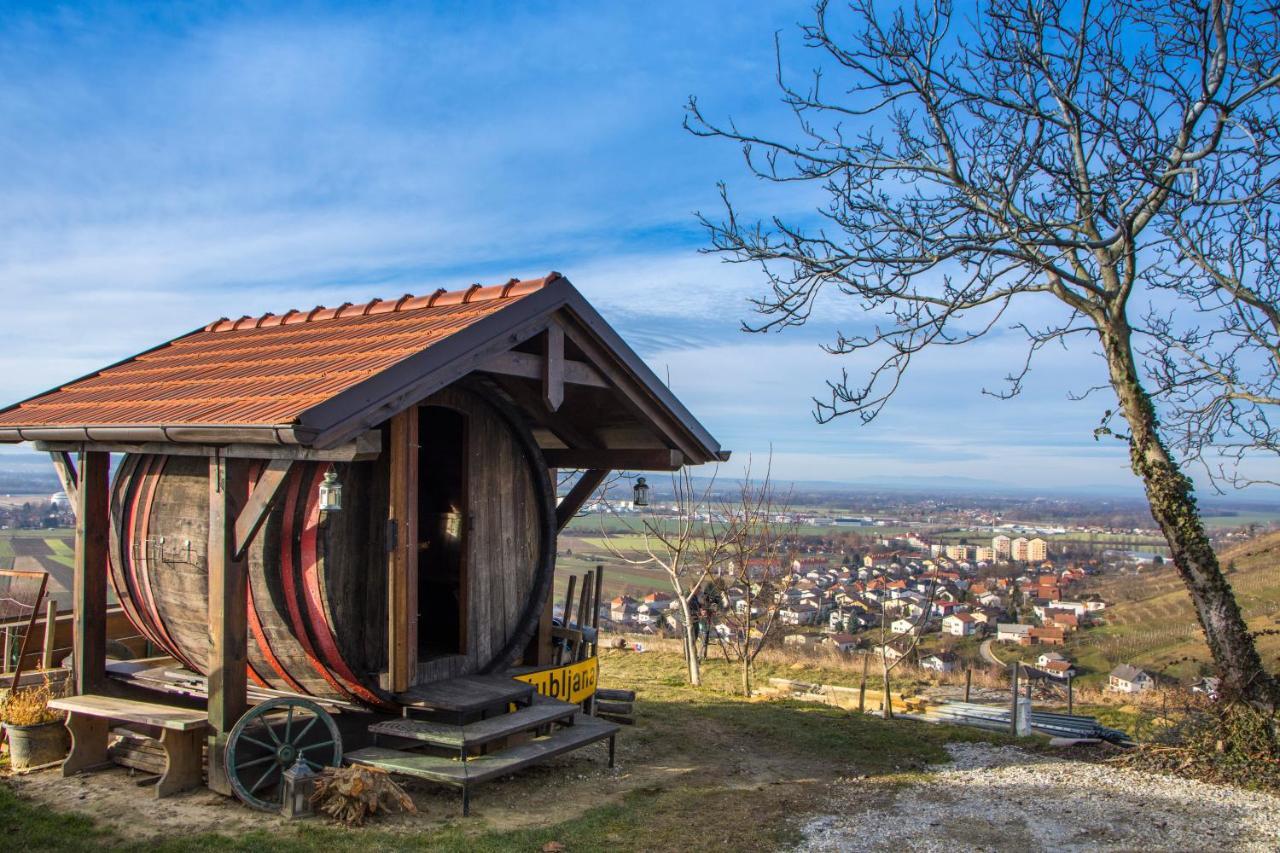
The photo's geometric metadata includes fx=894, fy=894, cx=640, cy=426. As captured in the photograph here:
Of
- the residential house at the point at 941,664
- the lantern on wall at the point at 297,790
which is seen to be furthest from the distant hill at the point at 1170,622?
the lantern on wall at the point at 297,790

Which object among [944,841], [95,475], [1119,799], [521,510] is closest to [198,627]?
[95,475]

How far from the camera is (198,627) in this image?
22.0 ft

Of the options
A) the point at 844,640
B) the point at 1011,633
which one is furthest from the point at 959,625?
the point at 844,640

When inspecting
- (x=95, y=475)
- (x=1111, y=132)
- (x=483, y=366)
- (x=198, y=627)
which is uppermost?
(x=1111, y=132)

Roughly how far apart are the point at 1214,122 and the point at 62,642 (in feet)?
38.8

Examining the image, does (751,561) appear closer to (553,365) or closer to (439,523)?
(439,523)

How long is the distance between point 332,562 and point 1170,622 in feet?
92.5

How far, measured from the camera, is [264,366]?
700 centimetres

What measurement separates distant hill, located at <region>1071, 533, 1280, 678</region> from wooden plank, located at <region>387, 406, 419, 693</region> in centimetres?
1557

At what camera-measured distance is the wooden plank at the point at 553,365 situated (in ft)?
23.1

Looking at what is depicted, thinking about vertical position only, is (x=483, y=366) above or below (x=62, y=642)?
above

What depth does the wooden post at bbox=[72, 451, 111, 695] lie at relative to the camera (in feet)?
23.3

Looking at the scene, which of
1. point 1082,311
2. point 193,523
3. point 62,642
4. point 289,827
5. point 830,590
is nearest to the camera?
point 289,827

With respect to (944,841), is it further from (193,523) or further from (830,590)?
(830,590)
